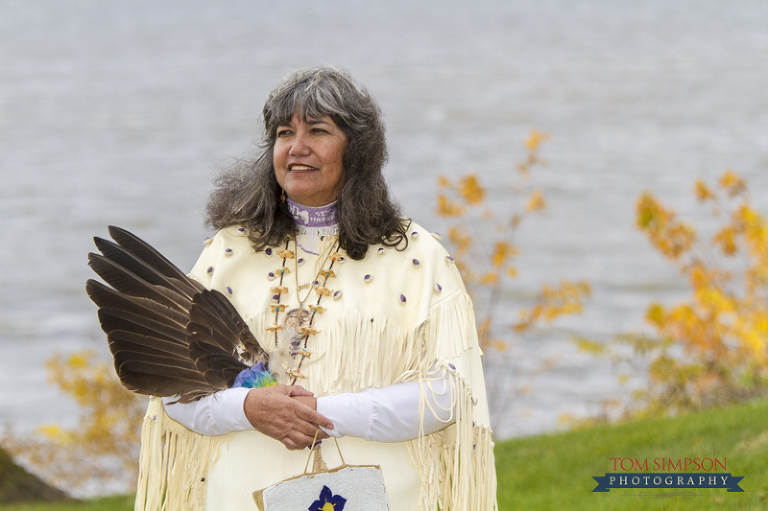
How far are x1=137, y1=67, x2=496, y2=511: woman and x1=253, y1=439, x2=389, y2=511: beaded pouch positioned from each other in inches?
3.5

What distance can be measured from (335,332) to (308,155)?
1.64 ft

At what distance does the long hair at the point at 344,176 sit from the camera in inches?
108

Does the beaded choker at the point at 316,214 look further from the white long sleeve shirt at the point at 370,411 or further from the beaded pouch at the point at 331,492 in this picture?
the beaded pouch at the point at 331,492

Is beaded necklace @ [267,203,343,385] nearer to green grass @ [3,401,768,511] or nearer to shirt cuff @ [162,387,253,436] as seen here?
shirt cuff @ [162,387,253,436]

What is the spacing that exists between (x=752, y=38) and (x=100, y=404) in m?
43.3

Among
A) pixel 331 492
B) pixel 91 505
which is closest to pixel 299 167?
pixel 331 492

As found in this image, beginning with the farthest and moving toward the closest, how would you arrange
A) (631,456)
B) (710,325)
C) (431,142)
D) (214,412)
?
(431,142), (710,325), (631,456), (214,412)

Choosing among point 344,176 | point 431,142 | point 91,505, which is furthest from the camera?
point 431,142

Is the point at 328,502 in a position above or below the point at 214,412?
below

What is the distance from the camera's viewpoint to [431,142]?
20656 millimetres

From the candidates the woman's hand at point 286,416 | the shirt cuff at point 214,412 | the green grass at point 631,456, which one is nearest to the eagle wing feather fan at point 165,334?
the shirt cuff at point 214,412

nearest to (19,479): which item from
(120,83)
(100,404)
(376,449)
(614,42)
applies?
(100,404)

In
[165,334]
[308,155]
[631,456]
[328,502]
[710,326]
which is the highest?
[710,326]

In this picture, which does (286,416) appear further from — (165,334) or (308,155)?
(308,155)
